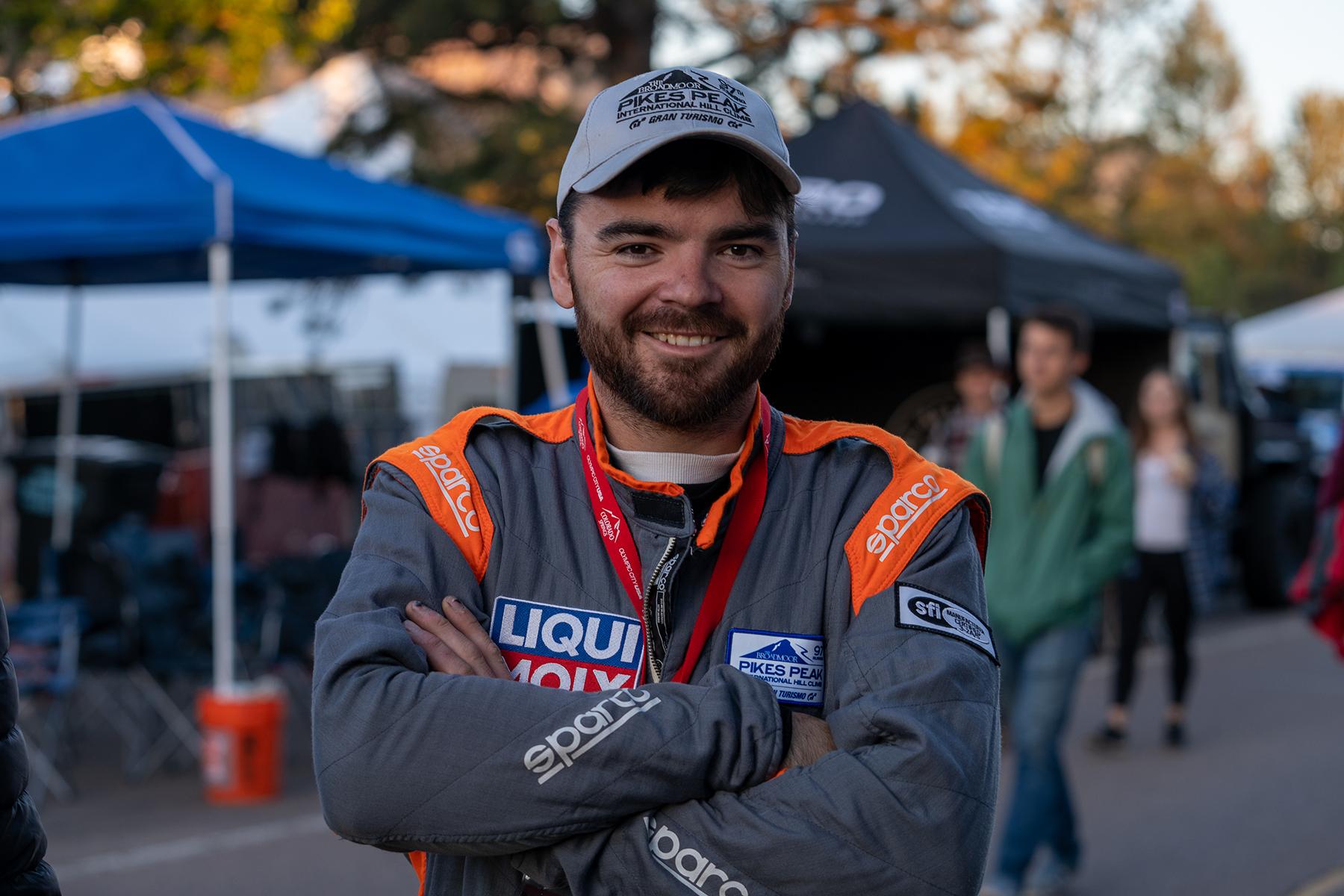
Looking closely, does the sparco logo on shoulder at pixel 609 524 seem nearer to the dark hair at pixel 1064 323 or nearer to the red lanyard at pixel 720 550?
the red lanyard at pixel 720 550

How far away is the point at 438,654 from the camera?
6.42ft

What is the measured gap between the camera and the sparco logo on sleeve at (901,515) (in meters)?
2.03

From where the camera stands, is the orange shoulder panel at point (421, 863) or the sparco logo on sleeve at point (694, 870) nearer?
the sparco logo on sleeve at point (694, 870)

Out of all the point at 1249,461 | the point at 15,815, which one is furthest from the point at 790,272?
the point at 1249,461

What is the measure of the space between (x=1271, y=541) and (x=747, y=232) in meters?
12.8

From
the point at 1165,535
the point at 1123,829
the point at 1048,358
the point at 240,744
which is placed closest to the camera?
the point at 1048,358

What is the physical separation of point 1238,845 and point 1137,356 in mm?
8171

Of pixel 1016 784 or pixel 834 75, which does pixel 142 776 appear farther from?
pixel 834 75

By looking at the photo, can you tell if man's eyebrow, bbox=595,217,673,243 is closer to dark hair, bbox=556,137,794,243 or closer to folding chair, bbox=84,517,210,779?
dark hair, bbox=556,137,794,243

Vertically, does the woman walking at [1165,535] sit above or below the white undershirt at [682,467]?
below

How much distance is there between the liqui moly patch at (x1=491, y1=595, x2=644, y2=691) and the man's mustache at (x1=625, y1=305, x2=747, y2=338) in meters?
0.38

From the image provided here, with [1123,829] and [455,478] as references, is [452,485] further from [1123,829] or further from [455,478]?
[1123,829]

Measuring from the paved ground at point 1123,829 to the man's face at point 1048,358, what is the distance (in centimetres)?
189

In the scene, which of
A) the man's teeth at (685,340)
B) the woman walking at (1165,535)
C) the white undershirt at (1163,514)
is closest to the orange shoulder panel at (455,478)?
the man's teeth at (685,340)
